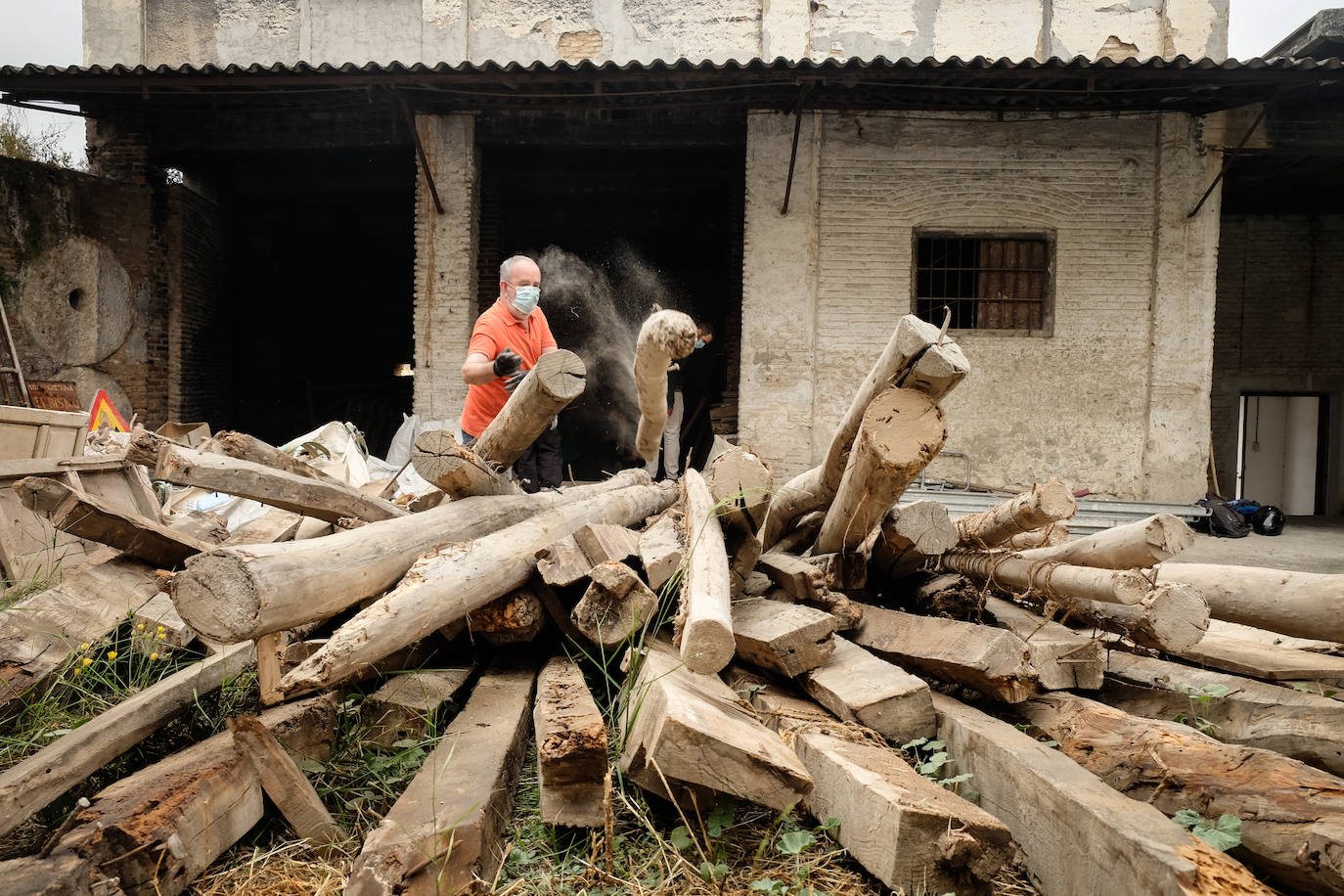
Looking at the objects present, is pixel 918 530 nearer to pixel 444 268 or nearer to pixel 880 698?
pixel 880 698

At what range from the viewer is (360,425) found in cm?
1315

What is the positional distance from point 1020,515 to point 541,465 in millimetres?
2981

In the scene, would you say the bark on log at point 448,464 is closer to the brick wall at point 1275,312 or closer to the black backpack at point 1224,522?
the black backpack at point 1224,522

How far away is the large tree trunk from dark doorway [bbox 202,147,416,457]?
9.40 metres

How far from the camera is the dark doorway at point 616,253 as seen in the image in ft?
36.9

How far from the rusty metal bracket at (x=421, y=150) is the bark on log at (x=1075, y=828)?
845cm

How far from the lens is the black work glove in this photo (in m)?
3.74

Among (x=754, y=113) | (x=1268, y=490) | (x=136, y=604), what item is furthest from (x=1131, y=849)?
(x=1268, y=490)

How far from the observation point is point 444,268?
354 inches

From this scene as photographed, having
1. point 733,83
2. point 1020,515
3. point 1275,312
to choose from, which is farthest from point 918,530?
point 1275,312

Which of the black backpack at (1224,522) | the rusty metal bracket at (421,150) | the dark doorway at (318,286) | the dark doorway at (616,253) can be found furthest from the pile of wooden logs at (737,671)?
the dark doorway at (318,286)

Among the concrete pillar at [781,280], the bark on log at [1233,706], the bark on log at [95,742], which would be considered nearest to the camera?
the bark on log at [95,742]

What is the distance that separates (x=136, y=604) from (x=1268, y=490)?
62.0 ft

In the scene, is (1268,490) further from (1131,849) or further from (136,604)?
(136,604)
